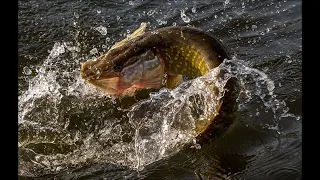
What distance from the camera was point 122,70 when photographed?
381 cm

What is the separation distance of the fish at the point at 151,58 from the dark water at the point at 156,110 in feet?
0.76

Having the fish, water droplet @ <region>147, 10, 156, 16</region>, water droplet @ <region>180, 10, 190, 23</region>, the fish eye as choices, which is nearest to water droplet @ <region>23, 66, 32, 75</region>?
the fish

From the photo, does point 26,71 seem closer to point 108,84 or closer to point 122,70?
point 108,84

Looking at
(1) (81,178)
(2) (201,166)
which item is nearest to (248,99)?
(2) (201,166)

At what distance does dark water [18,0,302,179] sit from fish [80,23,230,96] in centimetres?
23

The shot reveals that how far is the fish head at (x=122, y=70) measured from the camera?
3783 millimetres

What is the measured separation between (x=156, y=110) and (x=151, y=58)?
52 cm

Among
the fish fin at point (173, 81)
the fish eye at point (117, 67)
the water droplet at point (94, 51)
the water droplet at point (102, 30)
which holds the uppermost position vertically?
the water droplet at point (102, 30)

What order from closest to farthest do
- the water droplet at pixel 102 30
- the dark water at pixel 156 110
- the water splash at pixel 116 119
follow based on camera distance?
the dark water at pixel 156 110, the water splash at pixel 116 119, the water droplet at pixel 102 30

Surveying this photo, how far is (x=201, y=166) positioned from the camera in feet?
10.8

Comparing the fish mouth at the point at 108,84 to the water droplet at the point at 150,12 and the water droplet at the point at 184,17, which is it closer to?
the water droplet at the point at 184,17

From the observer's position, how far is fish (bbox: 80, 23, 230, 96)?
12.3 ft

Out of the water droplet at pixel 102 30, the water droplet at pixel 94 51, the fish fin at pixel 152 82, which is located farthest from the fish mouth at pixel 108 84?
the water droplet at pixel 102 30
